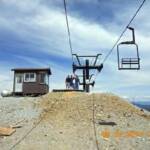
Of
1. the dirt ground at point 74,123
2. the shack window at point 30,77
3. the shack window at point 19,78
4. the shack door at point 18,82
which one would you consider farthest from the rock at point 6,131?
the shack window at point 19,78

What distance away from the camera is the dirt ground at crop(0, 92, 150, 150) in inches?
688

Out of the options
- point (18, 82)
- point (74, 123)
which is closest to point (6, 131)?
point (74, 123)

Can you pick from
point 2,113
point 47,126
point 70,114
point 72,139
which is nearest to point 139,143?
point 72,139

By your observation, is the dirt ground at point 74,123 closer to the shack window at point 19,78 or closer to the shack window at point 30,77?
the shack window at point 30,77

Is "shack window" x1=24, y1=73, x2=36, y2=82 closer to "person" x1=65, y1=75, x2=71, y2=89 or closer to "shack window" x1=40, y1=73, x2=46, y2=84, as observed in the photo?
"shack window" x1=40, y1=73, x2=46, y2=84

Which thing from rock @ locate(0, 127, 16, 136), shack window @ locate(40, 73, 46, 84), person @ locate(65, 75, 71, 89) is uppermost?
shack window @ locate(40, 73, 46, 84)

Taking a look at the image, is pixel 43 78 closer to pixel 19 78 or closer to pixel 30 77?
pixel 30 77

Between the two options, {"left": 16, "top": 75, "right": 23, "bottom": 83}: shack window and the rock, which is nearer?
the rock

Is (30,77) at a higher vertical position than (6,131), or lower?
higher

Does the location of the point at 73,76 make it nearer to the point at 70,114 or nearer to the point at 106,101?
the point at 106,101

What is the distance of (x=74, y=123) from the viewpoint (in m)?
22.7

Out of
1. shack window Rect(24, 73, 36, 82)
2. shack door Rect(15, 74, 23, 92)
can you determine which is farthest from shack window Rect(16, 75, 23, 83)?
shack window Rect(24, 73, 36, 82)

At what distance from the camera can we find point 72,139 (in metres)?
18.3

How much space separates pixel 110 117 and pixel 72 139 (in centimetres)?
692
